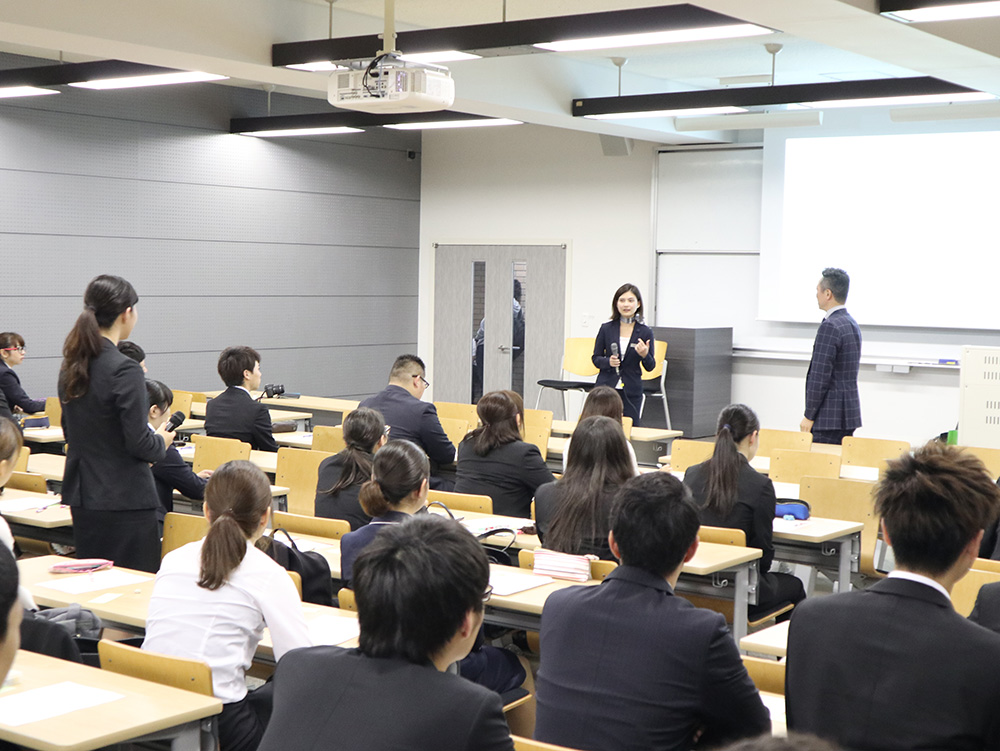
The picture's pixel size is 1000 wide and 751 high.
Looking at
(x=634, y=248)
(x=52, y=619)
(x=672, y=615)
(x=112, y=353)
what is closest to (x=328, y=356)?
(x=634, y=248)

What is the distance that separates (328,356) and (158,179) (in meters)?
2.69

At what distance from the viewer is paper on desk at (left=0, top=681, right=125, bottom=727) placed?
2414 millimetres

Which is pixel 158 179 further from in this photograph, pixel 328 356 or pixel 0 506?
pixel 0 506

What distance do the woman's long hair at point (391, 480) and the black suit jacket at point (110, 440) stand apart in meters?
0.96

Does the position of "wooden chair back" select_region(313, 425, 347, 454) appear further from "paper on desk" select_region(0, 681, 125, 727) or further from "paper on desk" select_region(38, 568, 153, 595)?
"paper on desk" select_region(0, 681, 125, 727)

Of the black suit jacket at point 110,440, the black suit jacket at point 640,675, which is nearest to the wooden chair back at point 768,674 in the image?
the black suit jacket at point 640,675

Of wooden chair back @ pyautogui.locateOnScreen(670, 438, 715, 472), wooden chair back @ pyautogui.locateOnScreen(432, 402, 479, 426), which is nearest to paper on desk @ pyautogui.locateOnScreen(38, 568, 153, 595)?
wooden chair back @ pyautogui.locateOnScreen(670, 438, 715, 472)

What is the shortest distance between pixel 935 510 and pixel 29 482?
15.5ft

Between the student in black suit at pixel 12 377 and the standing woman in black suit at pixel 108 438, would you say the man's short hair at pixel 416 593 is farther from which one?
the student in black suit at pixel 12 377

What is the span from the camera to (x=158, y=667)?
2.69 metres

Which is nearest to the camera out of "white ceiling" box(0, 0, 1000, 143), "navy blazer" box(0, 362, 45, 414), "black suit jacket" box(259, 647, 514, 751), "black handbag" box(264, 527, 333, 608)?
"black suit jacket" box(259, 647, 514, 751)

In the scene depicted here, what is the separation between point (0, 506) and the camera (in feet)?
16.6

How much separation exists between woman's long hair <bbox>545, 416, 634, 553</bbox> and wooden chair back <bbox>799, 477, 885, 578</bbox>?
5.15 feet

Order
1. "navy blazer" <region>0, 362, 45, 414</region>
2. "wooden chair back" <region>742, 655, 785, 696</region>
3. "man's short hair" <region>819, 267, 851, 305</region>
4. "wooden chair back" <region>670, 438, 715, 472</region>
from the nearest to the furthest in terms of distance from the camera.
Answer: "wooden chair back" <region>742, 655, 785, 696</region> → "wooden chair back" <region>670, 438, 715, 472</region> → "man's short hair" <region>819, 267, 851, 305</region> → "navy blazer" <region>0, 362, 45, 414</region>
